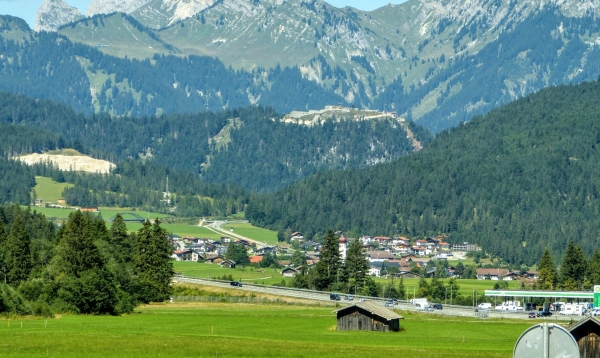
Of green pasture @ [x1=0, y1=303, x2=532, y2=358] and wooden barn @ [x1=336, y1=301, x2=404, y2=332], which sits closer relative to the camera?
green pasture @ [x1=0, y1=303, x2=532, y2=358]

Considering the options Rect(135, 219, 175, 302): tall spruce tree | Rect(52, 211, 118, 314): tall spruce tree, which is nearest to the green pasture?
Rect(52, 211, 118, 314): tall spruce tree

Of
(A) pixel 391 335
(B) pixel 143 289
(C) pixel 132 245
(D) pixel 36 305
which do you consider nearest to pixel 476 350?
Answer: (A) pixel 391 335

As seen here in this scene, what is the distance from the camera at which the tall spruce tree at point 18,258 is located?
515 ft

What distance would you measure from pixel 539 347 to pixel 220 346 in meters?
42.0

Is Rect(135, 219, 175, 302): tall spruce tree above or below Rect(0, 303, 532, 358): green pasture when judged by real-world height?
above

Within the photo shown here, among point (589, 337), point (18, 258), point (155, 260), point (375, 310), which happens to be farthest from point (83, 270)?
point (589, 337)

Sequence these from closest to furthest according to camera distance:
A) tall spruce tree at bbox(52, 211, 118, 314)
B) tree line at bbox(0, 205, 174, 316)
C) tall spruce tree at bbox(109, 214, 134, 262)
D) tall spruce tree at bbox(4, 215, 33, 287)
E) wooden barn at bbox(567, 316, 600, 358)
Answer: wooden barn at bbox(567, 316, 600, 358) < tree line at bbox(0, 205, 174, 316) < tall spruce tree at bbox(52, 211, 118, 314) < tall spruce tree at bbox(4, 215, 33, 287) < tall spruce tree at bbox(109, 214, 134, 262)

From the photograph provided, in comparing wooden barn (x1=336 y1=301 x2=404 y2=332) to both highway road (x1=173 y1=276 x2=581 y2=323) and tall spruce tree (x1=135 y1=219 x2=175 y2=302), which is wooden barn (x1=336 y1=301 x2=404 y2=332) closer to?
highway road (x1=173 y1=276 x2=581 y2=323)

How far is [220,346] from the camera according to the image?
89000 mm

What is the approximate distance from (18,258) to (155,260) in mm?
20224

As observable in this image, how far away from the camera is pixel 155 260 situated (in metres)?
174

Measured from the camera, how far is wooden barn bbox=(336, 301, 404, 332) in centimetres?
12206

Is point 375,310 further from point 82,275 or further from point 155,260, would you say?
point 155,260

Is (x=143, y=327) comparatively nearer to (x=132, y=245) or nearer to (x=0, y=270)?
(x=0, y=270)
